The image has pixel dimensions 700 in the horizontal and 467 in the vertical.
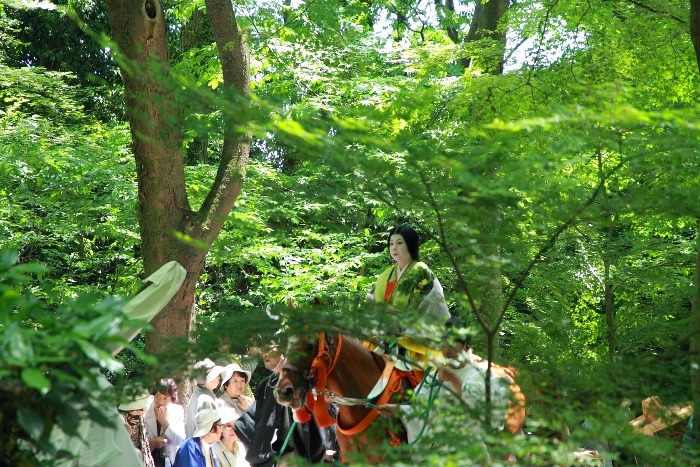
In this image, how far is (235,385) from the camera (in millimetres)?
8516

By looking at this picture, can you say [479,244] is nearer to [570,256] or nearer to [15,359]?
[15,359]

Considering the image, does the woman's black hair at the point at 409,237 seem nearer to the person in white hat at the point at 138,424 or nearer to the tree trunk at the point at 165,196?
the person in white hat at the point at 138,424

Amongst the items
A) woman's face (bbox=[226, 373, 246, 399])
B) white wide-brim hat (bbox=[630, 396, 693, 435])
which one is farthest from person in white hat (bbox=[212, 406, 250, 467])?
white wide-brim hat (bbox=[630, 396, 693, 435])

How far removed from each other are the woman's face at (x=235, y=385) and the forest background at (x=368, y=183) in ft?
2.55

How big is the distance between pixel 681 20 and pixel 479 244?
4.00 m

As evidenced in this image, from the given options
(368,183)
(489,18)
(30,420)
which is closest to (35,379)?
(30,420)

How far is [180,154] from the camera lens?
9.00 metres

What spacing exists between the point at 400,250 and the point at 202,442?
7.19 ft

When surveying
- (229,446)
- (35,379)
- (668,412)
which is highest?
(35,379)

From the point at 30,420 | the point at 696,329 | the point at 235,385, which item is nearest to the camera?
the point at 30,420

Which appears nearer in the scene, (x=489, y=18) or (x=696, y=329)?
(x=696, y=329)

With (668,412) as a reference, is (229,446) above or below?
below

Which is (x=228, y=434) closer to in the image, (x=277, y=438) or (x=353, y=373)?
(x=277, y=438)

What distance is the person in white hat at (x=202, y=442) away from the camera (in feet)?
23.5
